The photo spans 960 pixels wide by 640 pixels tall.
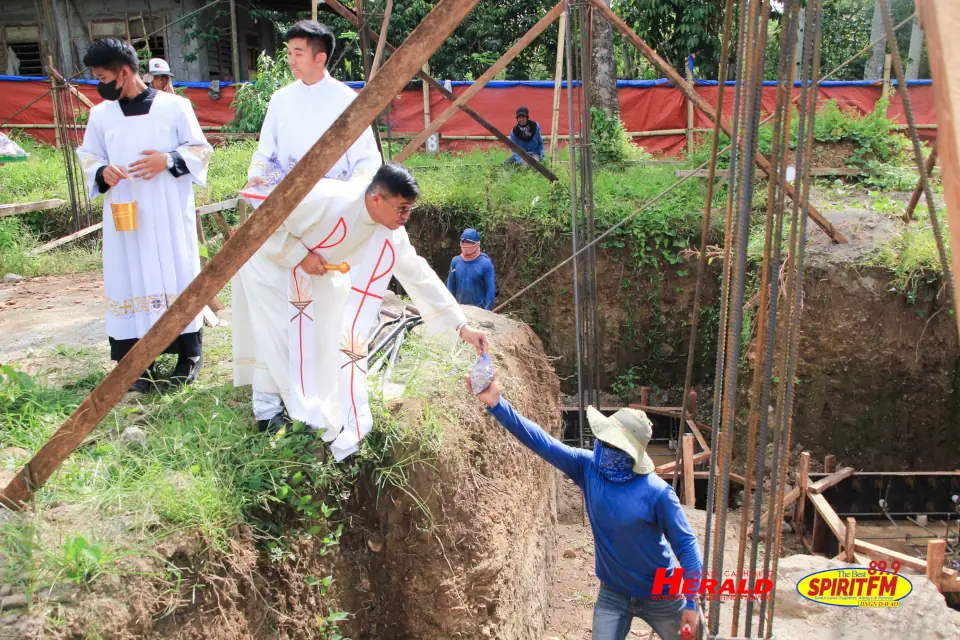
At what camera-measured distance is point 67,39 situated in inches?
616

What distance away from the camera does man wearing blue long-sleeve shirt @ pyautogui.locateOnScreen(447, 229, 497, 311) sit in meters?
7.24

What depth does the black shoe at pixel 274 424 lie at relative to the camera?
11.7ft

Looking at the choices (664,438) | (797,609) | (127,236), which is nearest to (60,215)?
(127,236)

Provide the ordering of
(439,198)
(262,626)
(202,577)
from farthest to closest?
1. (439,198)
2. (262,626)
3. (202,577)

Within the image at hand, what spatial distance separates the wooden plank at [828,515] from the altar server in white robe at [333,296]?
3.92 m

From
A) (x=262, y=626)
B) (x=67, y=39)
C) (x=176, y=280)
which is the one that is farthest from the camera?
(x=67, y=39)

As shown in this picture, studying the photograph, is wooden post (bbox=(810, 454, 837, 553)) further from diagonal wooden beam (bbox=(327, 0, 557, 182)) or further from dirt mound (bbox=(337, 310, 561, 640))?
diagonal wooden beam (bbox=(327, 0, 557, 182))

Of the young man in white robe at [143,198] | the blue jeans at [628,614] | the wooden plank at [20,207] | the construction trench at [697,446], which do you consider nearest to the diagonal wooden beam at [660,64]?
the construction trench at [697,446]

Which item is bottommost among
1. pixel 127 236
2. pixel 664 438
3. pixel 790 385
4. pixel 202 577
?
pixel 664 438

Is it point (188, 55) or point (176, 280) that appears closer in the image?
point (176, 280)

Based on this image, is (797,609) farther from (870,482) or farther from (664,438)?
(664,438)

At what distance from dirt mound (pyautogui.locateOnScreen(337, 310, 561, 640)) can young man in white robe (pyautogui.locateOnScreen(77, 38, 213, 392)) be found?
4.23 feet

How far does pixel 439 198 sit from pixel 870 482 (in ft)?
18.6

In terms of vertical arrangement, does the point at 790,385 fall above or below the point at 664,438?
above
